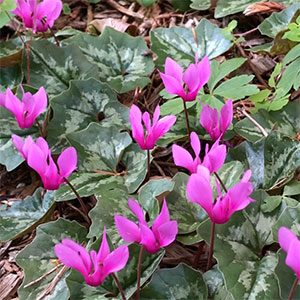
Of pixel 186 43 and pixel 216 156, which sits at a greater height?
pixel 216 156

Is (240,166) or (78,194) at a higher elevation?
(240,166)

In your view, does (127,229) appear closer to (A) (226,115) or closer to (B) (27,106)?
(A) (226,115)

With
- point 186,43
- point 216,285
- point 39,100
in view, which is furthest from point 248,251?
point 186,43

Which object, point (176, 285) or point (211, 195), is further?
point (176, 285)

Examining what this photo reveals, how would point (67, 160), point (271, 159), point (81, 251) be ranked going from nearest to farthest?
1. point (81, 251)
2. point (67, 160)
3. point (271, 159)

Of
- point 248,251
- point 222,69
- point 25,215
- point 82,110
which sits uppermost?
point 222,69

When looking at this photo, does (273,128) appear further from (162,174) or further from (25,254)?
(25,254)

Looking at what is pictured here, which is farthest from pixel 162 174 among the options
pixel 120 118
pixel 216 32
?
pixel 216 32
